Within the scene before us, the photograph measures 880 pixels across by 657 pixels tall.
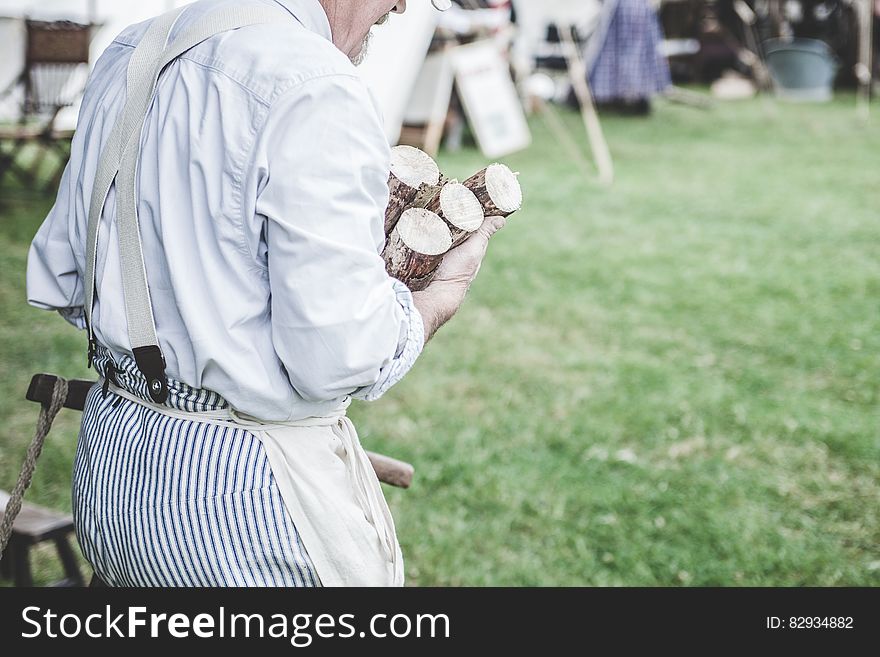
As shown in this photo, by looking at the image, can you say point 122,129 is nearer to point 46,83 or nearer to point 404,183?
point 404,183

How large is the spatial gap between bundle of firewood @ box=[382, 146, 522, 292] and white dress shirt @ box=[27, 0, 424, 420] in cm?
34

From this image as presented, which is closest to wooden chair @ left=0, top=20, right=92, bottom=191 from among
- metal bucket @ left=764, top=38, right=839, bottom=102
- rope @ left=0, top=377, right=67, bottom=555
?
rope @ left=0, top=377, right=67, bottom=555

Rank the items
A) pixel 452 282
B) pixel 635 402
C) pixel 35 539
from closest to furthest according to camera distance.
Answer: pixel 452 282 < pixel 35 539 < pixel 635 402

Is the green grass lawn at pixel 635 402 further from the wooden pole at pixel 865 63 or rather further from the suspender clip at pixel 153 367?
the wooden pole at pixel 865 63

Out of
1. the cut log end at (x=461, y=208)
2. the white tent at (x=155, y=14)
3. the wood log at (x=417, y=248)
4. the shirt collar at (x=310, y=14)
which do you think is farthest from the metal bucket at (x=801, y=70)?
the shirt collar at (x=310, y=14)

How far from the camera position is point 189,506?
1584 millimetres

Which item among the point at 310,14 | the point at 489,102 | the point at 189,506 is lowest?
the point at 489,102

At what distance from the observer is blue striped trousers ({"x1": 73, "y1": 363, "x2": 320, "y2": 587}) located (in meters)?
1.57

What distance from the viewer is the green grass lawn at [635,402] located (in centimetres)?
343

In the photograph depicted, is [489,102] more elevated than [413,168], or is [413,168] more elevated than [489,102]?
[413,168]

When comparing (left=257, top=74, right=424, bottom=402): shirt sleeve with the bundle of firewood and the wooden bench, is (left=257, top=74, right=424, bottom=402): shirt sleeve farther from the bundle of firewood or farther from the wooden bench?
the wooden bench

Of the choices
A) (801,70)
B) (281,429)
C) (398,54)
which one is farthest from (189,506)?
(801,70)

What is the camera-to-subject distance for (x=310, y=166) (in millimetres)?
1375

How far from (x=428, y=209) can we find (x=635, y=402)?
2.71 meters
